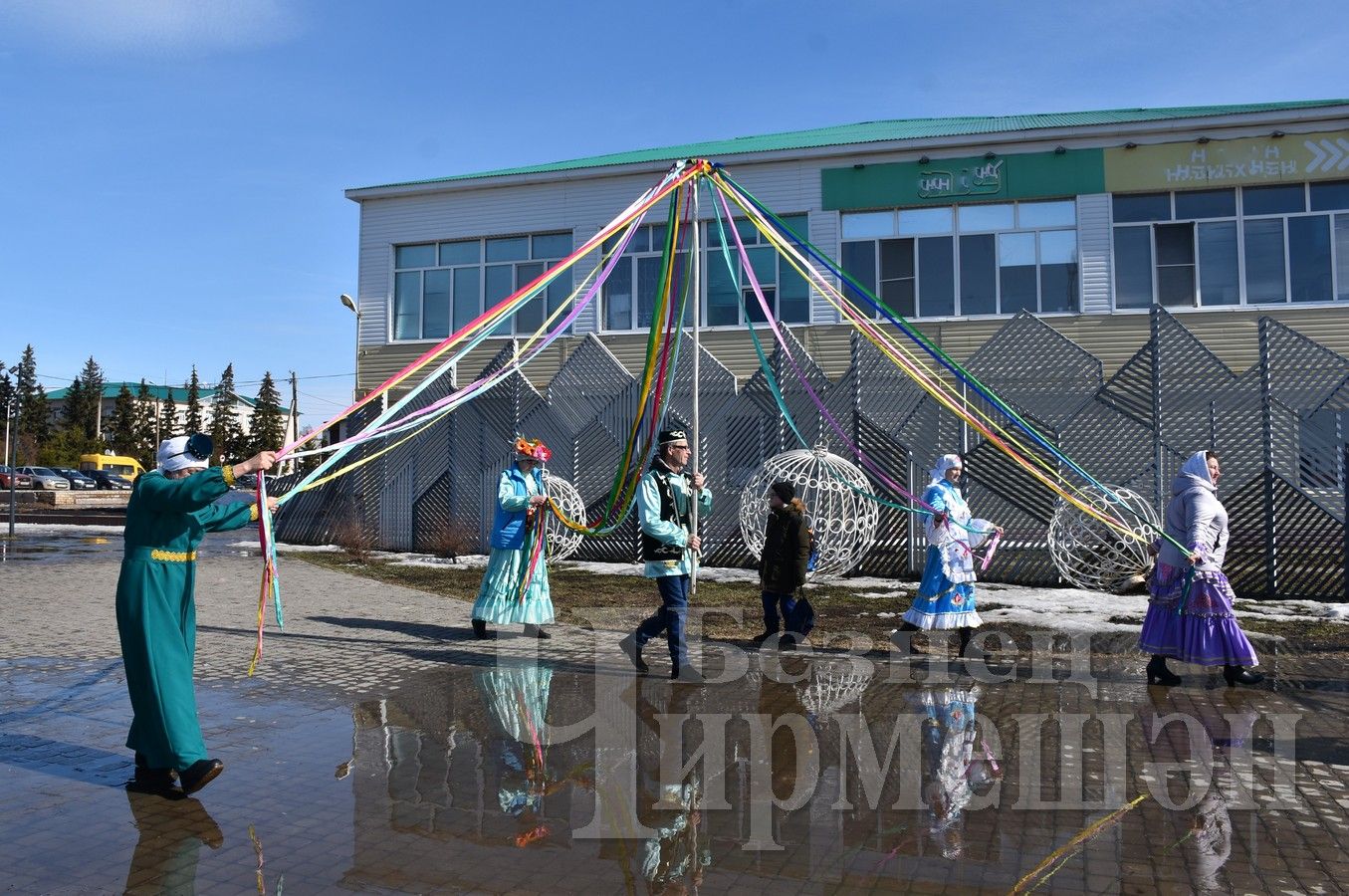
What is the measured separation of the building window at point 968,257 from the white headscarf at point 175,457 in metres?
16.8

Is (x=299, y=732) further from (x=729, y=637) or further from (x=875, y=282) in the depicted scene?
(x=875, y=282)

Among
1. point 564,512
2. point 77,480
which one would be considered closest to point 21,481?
point 77,480

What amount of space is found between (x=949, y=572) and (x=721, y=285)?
46.1 feet

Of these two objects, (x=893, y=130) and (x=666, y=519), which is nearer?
(x=666, y=519)

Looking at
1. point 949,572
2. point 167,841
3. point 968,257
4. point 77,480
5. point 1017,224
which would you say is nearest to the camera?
point 167,841

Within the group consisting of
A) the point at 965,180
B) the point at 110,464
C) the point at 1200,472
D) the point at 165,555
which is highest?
the point at 965,180

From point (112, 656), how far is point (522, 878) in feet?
20.5

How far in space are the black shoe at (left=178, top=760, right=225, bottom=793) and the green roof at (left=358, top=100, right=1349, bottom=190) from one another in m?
17.0

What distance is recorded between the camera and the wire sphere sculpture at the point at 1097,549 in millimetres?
13453

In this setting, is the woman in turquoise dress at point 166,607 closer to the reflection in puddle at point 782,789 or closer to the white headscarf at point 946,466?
the reflection in puddle at point 782,789

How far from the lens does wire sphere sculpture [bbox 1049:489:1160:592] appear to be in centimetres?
1345

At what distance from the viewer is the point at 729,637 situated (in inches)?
398

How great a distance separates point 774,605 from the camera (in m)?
9.73

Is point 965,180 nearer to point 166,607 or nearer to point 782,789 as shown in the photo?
point 782,789
